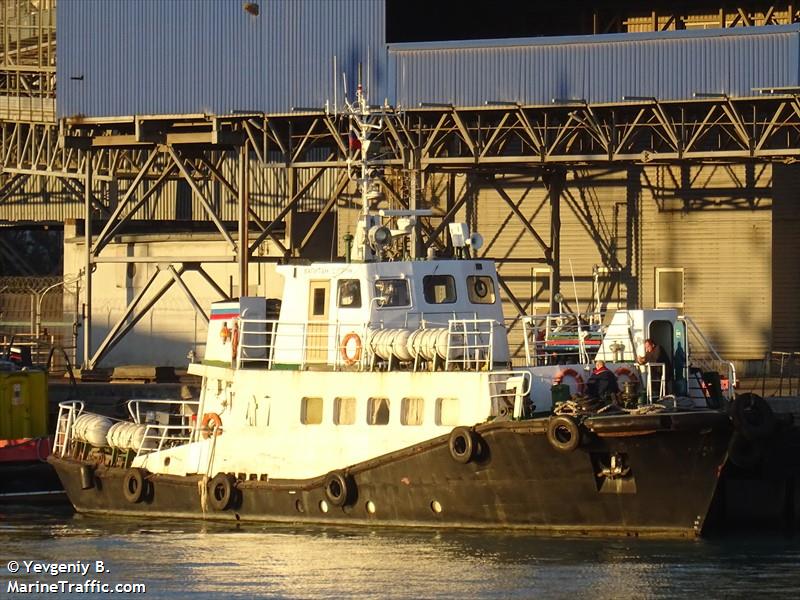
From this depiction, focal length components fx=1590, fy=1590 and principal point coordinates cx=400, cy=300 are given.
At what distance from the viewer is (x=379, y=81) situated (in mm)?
Result: 39062

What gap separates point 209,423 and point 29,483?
6.13 m

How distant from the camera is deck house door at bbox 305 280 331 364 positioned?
26.3 m

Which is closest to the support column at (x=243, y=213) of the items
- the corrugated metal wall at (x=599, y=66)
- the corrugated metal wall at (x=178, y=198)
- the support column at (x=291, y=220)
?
the corrugated metal wall at (x=178, y=198)

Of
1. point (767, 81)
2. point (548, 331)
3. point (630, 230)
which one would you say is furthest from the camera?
point (630, 230)

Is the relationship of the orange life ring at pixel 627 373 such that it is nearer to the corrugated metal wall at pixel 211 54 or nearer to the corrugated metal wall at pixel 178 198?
the corrugated metal wall at pixel 211 54

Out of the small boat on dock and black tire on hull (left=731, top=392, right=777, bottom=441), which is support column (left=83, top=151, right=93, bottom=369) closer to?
the small boat on dock

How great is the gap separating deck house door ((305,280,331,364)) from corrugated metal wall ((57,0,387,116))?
1328cm

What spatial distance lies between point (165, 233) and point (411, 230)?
825 inches

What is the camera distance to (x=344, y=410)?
25.3m

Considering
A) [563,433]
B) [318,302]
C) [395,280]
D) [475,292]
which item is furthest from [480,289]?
[563,433]

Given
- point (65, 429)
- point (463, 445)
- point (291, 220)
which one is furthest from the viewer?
point (291, 220)

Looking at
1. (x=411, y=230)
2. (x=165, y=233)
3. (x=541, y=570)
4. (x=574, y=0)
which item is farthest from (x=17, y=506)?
(x=574, y=0)

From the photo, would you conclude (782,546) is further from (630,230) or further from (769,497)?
(630,230)

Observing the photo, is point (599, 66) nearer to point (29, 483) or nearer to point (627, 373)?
point (627, 373)
